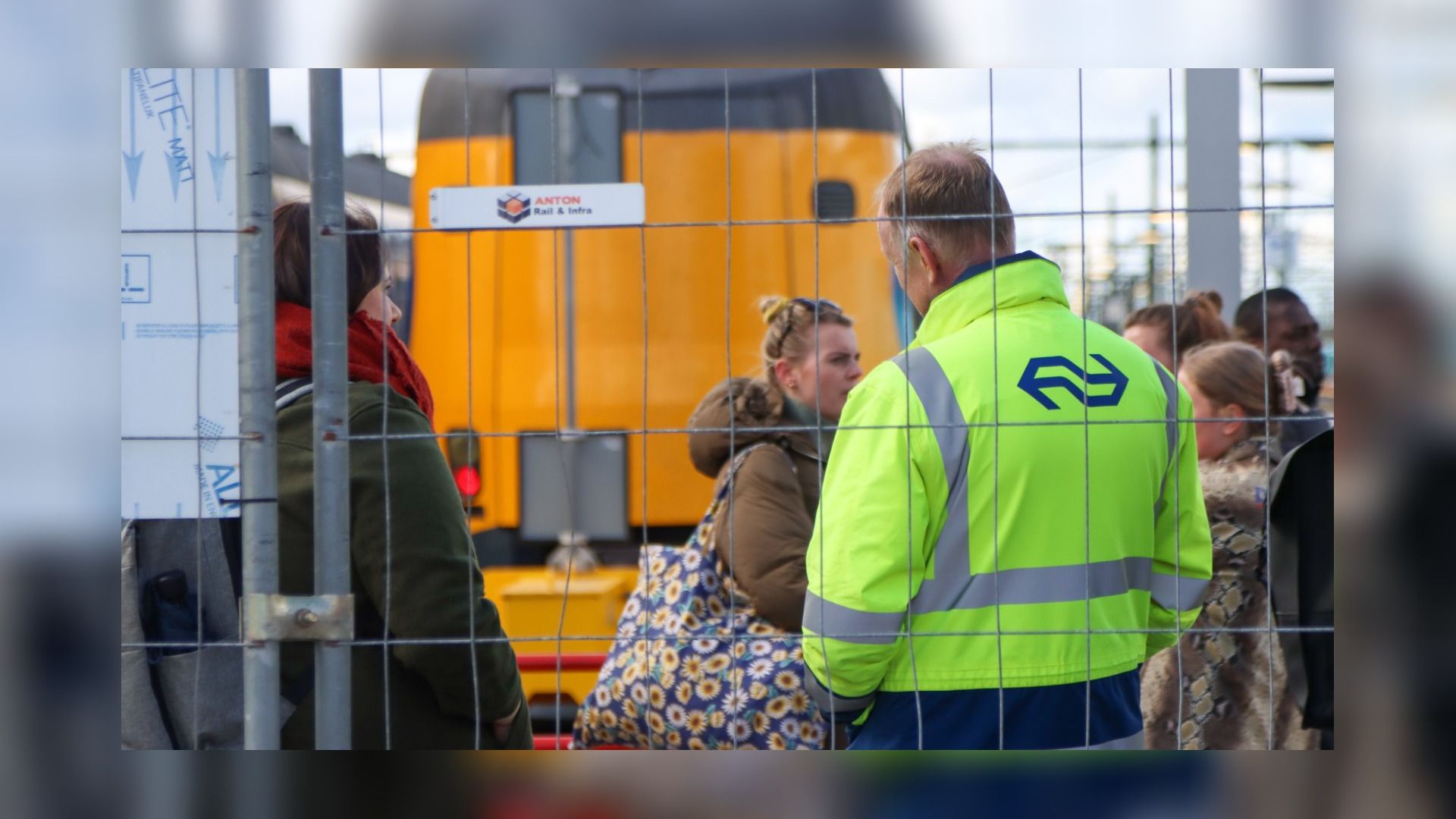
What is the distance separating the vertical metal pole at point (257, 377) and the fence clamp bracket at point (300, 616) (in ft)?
0.07

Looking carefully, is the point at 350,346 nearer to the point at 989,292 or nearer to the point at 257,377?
the point at 257,377

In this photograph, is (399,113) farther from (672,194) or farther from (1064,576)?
(1064,576)

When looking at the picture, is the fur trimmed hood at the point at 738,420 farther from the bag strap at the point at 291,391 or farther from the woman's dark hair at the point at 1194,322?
the woman's dark hair at the point at 1194,322

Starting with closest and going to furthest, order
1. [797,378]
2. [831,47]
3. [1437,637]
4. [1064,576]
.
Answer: [1064,576] < [1437,637] < [831,47] < [797,378]

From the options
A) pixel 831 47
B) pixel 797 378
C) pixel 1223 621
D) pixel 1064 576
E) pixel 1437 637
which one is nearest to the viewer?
pixel 1064 576

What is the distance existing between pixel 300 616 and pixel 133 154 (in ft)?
2.80

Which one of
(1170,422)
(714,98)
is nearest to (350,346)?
(1170,422)

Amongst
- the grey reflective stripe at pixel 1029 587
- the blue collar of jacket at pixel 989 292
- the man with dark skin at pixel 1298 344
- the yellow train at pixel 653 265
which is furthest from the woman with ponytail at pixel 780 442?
the man with dark skin at pixel 1298 344

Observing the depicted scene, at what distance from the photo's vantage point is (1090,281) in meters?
4.29

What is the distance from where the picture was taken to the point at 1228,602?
122 inches

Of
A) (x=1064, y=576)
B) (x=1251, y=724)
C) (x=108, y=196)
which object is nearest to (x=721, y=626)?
(x=1064, y=576)

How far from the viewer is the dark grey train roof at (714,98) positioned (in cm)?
432

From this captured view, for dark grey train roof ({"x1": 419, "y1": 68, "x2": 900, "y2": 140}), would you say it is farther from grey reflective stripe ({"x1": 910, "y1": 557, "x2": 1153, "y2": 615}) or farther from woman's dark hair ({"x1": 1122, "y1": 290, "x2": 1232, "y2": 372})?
grey reflective stripe ({"x1": 910, "y1": 557, "x2": 1153, "y2": 615})

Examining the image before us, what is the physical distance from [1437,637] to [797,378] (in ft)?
4.89
